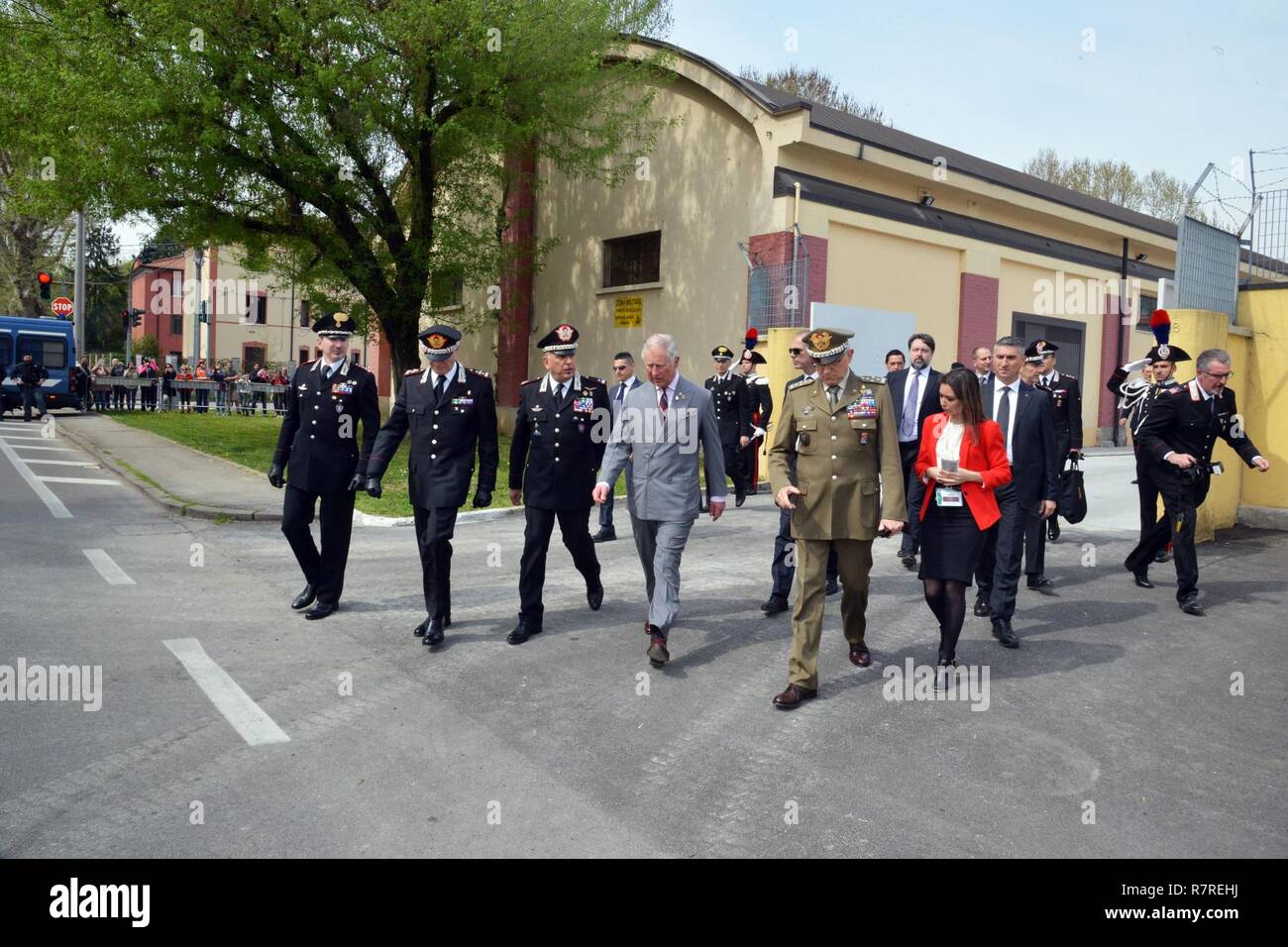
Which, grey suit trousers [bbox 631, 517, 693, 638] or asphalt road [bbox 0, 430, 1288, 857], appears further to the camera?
grey suit trousers [bbox 631, 517, 693, 638]

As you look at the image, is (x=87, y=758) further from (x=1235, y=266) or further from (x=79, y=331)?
(x=79, y=331)

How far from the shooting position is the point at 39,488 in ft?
46.4

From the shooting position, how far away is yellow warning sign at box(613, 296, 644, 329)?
860 inches

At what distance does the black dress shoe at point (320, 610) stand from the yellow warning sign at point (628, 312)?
49.2ft

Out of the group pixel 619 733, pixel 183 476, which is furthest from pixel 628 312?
pixel 619 733

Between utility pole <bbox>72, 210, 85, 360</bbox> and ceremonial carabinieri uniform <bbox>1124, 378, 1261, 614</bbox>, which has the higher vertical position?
utility pole <bbox>72, 210, 85, 360</bbox>

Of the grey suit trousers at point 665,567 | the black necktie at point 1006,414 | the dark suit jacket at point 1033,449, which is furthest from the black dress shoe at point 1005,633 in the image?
the grey suit trousers at point 665,567

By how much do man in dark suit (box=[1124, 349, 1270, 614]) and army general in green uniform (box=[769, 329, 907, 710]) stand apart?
11.2ft

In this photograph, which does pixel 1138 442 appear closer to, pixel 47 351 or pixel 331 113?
pixel 331 113

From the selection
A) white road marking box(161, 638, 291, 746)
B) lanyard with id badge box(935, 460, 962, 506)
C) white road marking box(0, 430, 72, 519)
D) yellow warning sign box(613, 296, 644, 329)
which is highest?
yellow warning sign box(613, 296, 644, 329)

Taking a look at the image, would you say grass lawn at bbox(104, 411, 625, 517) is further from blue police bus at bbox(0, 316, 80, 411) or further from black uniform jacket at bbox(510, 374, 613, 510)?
blue police bus at bbox(0, 316, 80, 411)

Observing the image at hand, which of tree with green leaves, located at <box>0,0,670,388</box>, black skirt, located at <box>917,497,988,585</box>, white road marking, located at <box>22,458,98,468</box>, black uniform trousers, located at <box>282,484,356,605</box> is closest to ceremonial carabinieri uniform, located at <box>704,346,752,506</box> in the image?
black uniform trousers, located at <box>282,484,356,605</box>
